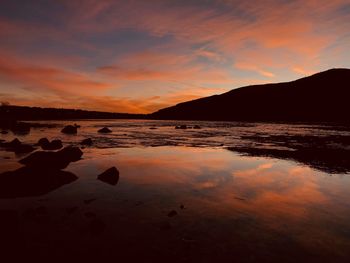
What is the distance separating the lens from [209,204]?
10.7 m

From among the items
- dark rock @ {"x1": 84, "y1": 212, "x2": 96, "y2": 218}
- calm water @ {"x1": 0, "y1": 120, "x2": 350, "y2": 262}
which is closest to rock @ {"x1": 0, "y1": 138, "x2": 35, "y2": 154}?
calm water @ {"x1": 0, "y1": 120, "x2": 350, "y2": 262}

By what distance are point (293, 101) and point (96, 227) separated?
163m

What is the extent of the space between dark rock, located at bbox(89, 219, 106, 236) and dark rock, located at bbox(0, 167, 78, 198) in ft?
13.7

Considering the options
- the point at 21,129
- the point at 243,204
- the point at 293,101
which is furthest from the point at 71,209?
the point at 293,101

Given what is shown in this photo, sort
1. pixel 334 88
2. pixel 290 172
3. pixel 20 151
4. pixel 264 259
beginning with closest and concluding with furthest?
pixel 264 259, pixel 290 172, pixel 20 151, pixel 334 88

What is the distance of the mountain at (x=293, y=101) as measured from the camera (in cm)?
13525

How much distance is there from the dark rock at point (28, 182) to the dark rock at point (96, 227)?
13.7 ft

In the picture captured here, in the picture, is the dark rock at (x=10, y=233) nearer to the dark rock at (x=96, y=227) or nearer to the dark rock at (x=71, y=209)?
the dark rock at (x=71, y=209)

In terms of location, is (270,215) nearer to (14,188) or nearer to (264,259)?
(264,259)

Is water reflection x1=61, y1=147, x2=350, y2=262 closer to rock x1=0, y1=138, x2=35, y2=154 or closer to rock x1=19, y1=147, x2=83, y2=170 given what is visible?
rock x1=19, y1=147, x2=83, y2=170

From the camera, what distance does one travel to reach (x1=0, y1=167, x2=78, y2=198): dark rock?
36.7ft

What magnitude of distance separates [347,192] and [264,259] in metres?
8.43

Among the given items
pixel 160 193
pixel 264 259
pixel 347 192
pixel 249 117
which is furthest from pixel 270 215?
pixel 249 117

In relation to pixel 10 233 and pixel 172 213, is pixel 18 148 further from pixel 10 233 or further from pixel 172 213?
pixel 172 213
